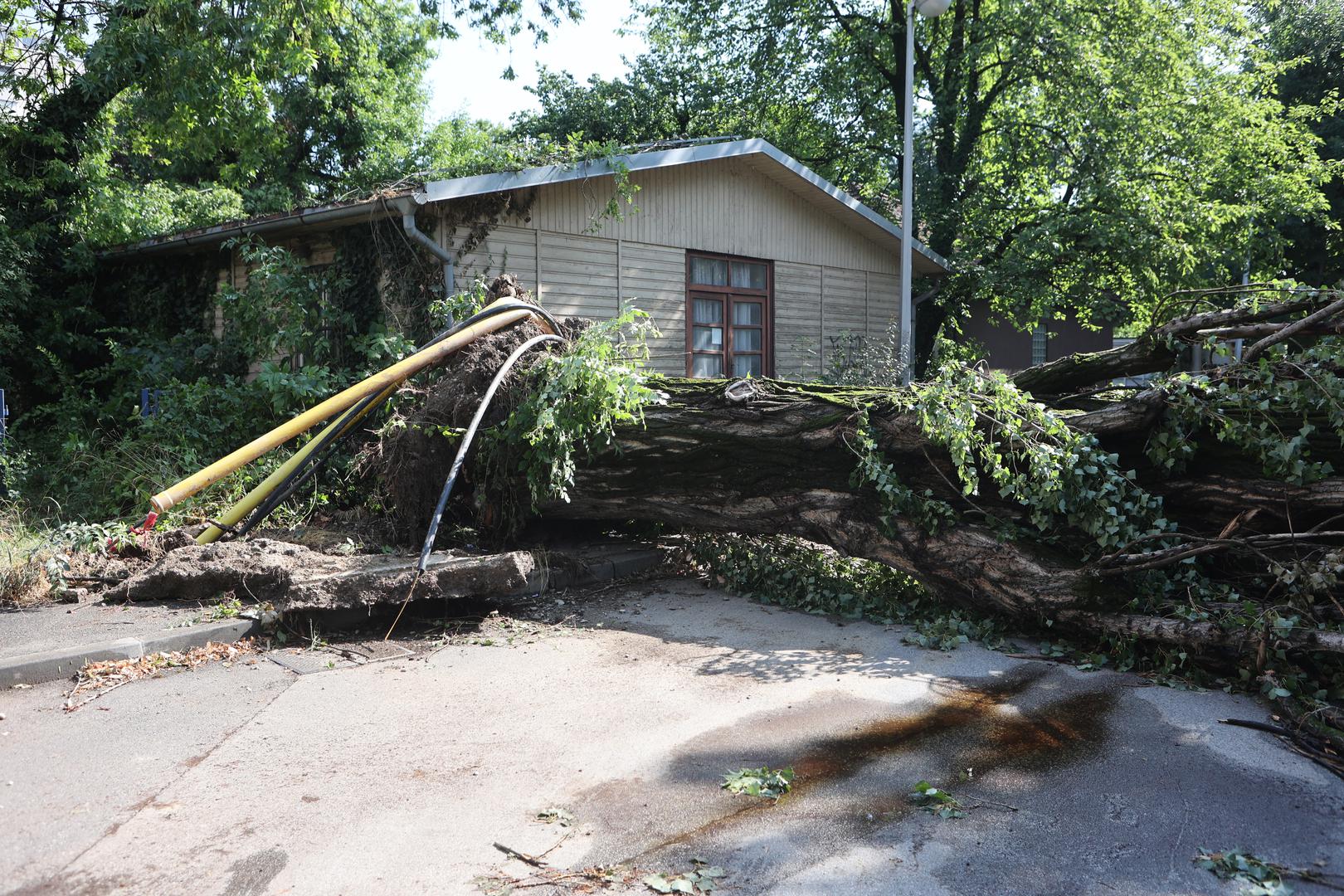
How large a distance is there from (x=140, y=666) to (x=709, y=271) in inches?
394

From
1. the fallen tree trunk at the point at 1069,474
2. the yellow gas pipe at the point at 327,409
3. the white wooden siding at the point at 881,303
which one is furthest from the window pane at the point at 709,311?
the fallen tree trunk at the point at 1069,474

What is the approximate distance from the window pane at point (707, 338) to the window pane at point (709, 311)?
0.34ft

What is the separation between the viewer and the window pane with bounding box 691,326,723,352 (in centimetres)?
1333

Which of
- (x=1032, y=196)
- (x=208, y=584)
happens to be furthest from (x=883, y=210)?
(x=208, y=584)

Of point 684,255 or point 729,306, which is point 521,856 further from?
point 729,306

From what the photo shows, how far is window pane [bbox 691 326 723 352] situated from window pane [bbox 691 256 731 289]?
666 mm

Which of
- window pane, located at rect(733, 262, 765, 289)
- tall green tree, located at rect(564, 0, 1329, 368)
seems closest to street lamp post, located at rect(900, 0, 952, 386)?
window pane, located at rect(733, 262, 765, 289)

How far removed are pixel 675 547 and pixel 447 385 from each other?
241 cm

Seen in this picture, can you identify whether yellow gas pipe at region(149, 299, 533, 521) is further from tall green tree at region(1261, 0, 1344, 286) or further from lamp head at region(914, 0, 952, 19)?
tall green tree at region(1261, 0, 1344, 286)

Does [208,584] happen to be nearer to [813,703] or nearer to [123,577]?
[123,577]

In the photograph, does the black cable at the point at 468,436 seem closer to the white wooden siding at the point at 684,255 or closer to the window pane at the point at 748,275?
the white wooden siding at the point at 684,255

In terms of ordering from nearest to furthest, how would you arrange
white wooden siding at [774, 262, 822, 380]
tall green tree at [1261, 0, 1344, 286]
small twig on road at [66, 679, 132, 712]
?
small twig on road at [66, 679, 132, 712] → white wooden siding at [774, 262, 822, 380] → tall green tree at [1261, 0, 1344, 286]

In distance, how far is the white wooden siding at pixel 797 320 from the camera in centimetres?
1451

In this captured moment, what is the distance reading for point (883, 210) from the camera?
2080 cm
